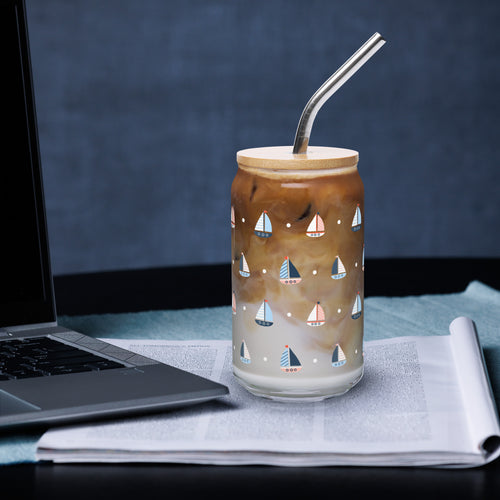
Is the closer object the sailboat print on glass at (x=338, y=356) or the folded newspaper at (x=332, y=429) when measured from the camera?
the folded newspaper at (x=332, y=429)

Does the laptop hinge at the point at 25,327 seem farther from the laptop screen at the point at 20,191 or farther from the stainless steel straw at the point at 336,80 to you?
the stainless steel straw at the point at 336,80

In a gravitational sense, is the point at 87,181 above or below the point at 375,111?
below

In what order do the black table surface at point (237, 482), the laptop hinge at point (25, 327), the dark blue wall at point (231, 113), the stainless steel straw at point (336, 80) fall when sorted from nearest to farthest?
the black table surface at point (237, 482) < the stainless steel straw at point (336, 80) < the laptop hinge at point (25, 327) < the dark blue wall at point (231, 113)

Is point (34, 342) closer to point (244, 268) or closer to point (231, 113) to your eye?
point (244, 268)

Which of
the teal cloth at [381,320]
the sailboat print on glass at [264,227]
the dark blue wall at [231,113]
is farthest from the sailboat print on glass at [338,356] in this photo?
the dark blue wall at [231,113]

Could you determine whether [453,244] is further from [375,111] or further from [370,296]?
[370,296]

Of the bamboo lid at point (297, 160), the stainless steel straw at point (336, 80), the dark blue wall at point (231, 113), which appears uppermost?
A: the stainless steel straw at point (336, 80)

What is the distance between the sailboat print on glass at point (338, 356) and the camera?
25.4 inches

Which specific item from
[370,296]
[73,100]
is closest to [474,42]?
[73,100]

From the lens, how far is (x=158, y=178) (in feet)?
9.45

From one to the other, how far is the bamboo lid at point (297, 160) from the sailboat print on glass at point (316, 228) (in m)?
0.04

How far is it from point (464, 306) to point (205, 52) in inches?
80.7

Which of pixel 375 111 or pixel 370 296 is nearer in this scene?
pixel 370 296

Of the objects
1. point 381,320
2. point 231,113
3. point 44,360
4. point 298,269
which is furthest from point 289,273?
point 231,113
